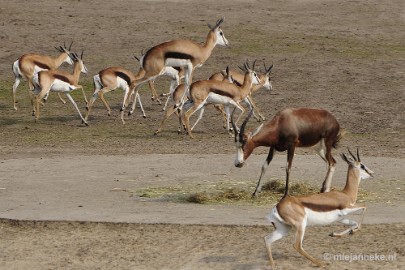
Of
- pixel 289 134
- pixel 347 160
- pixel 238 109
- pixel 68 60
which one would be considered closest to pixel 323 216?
pixel 347 160

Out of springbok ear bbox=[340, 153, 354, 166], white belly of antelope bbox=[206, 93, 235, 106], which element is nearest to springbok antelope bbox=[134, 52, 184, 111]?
white belly of antelope bbox=[206, 93, 235, 106]

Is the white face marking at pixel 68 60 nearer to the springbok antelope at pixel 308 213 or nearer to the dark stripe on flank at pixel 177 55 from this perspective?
the dark stripe on flank at pixel 177 55

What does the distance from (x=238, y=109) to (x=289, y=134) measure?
914 cm

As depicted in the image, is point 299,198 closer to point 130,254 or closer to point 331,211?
point 331,211

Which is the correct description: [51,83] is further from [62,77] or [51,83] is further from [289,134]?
[289,134]

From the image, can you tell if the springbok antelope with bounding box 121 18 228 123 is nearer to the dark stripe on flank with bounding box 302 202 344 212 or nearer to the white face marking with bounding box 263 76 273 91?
the white face marking with bounding box 263 76 273 91

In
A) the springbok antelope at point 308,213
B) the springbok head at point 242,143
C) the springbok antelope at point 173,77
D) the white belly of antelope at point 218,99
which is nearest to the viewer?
the springbok antelope at point 308,213

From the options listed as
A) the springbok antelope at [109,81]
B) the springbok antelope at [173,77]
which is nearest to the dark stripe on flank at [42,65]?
the springbok antelope at [109,81]

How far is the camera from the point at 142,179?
14820 millimetres

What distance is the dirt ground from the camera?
1088 centimetres

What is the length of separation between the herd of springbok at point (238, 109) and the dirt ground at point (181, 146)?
0.40 metres

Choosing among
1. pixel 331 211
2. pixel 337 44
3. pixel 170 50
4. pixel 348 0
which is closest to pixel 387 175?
pixel 331 211

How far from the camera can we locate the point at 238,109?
73.0 ft

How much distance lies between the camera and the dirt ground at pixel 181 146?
10875mm
